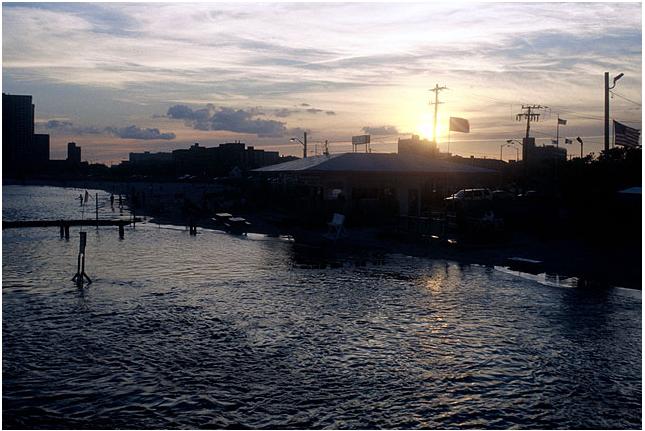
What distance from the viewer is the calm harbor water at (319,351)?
35.5 ft

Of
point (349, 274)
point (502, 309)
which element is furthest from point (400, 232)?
point (502, 309)

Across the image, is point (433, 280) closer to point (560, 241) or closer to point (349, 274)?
point (349, 274)

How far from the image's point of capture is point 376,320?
55.5 ft

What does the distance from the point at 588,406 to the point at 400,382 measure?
132 inches

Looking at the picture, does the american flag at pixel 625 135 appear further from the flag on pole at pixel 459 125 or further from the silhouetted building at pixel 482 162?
the silhouetted building at pixel 482 162

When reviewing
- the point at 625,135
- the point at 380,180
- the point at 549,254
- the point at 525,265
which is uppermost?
the point at 625,135

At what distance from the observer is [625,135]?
4081cm

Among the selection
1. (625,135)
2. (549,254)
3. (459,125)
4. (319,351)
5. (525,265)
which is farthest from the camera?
(459,125)

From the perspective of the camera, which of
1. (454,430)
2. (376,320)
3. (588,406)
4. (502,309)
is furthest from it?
(502,309)

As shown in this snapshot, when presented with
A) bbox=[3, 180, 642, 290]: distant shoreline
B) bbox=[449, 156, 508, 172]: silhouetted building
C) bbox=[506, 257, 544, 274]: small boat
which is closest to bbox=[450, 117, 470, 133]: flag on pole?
bbox=[3, 180, 642, 290]: distant shoreline

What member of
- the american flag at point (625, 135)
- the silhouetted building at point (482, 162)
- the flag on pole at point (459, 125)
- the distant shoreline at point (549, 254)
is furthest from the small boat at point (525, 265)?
the silhouetted building at point (482, 162)

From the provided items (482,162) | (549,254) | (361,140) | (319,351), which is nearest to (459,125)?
(361,140)

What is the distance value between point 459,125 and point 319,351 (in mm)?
45953

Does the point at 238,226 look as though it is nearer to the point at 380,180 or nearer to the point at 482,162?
the point at 380,180
